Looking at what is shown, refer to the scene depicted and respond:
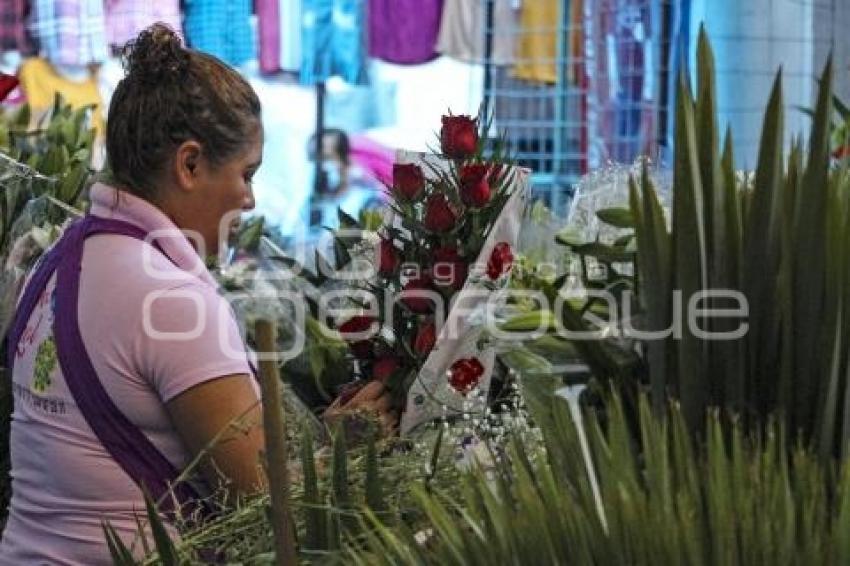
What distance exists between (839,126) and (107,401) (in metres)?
1.83

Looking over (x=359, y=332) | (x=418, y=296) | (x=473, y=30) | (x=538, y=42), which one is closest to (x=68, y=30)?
(x=473, y=30)

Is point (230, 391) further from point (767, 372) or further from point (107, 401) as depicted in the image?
point (767, 372)

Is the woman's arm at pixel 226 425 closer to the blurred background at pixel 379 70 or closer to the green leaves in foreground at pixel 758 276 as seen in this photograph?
the green leaves in foreground at pixel 758 276

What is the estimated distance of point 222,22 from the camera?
581 centimetres

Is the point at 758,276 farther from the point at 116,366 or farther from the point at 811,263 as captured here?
the point at 116,366

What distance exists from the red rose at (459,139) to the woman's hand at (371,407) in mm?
291

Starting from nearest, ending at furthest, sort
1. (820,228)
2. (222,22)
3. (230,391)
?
(820,228) < (230,391) < (222,22)

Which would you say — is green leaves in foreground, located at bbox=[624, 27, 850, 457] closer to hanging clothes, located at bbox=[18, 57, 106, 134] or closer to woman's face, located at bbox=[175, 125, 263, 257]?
woman's face, located at bbox=[175, 125, 263, 257]

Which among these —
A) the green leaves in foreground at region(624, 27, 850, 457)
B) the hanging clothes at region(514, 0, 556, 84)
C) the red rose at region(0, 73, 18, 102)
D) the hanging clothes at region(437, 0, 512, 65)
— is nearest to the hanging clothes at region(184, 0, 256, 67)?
the hanging clothes at region(437, 0, 512, 65)

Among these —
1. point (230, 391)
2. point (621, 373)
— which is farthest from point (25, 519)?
point (621, 373)

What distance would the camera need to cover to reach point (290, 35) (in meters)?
5.96

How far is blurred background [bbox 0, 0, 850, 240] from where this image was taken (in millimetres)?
5215

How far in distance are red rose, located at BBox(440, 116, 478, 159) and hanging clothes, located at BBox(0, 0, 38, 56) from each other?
14.0ft

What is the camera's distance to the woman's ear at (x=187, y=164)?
5.31 feet
